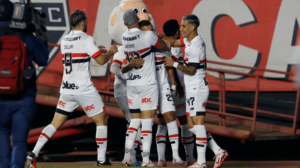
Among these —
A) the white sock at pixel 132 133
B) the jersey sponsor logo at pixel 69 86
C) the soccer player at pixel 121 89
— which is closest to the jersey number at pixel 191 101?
the white sock at pixel 132 133

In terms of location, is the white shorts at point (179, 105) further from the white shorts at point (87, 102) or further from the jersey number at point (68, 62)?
the jersey number at point (68, 62)

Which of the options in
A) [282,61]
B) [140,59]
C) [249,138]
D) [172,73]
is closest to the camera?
[140,59]

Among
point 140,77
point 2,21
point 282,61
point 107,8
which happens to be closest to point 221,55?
point 282,61

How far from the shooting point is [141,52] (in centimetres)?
512

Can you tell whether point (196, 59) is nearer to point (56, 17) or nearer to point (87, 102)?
point (87, 102)

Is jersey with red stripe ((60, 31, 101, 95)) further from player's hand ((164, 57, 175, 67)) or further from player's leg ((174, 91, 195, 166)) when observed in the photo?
player's leg ((174, 91, 195, 166))

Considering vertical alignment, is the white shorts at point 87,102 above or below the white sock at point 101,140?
above

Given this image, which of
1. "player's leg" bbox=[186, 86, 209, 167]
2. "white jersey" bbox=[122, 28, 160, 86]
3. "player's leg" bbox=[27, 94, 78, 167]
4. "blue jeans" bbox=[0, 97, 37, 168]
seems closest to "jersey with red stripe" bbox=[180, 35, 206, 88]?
"player's leg" bbox=[186, 86, 209, 167]

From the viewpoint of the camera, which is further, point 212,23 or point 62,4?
point 62,4

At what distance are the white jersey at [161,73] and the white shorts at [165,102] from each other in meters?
0.08

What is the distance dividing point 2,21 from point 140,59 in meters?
1.94

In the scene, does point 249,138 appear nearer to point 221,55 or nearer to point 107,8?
point 221,55

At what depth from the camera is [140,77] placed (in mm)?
5184

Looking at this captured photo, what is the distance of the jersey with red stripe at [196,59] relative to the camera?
5117mm
